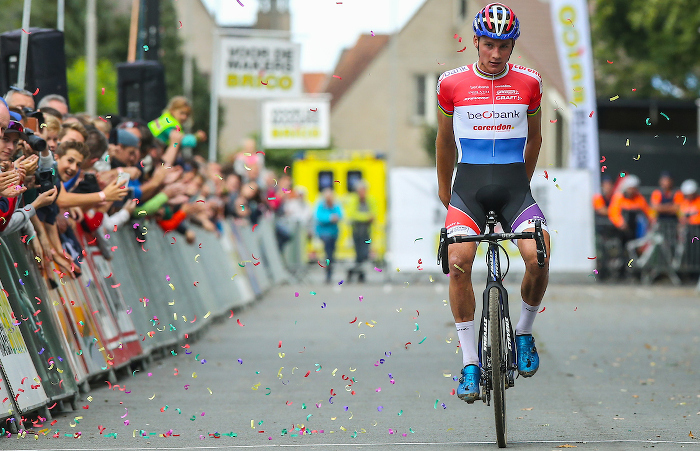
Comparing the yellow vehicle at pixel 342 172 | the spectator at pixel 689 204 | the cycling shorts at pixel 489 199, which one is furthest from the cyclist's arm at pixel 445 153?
the yellow vehicle at pixel 342 172

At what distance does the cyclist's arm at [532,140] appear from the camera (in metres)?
7.66

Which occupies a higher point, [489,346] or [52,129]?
[52,129]

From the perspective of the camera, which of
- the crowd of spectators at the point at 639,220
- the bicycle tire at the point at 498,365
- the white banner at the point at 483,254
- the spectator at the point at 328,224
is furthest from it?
the spectator at the point at 328,224

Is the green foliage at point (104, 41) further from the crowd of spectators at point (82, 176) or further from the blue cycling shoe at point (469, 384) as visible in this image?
the blue cycling shoe at point (469, 384)

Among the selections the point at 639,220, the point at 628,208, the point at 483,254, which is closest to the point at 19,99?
the point at 483,254

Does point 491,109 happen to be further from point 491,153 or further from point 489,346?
point 489,346

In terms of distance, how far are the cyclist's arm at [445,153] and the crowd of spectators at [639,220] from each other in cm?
2010

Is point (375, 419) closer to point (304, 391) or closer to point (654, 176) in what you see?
point (304, 391)

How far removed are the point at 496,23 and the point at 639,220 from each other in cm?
2180

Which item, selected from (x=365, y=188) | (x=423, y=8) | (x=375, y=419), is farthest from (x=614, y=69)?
(x=375, y=419)

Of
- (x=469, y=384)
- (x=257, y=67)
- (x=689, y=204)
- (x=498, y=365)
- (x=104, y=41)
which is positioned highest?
(x=104, y=41)

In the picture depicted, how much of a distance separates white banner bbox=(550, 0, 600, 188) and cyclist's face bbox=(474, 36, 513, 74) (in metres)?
19.1

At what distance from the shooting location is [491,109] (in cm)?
752

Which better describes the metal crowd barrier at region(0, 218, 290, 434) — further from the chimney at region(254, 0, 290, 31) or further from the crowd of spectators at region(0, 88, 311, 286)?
the chimney at region(254, 0, 290, 31)
